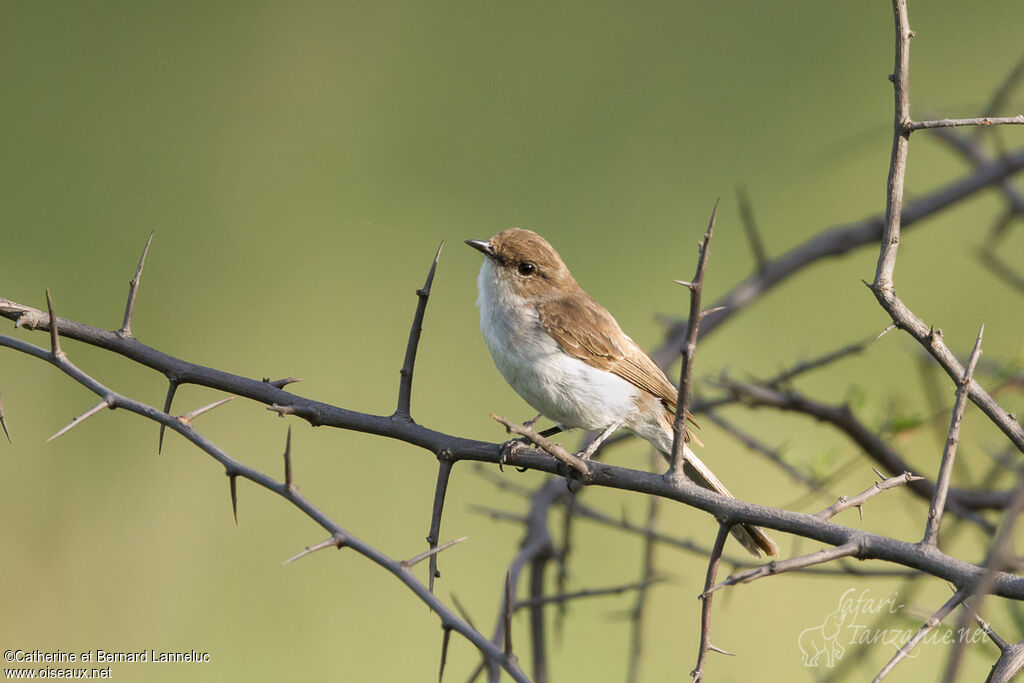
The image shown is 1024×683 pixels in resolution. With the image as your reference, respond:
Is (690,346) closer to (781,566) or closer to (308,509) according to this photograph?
(781,566)

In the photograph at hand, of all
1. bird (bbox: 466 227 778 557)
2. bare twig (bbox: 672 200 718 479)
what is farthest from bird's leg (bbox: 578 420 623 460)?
bare twig (bbox: 672 200 718 479)

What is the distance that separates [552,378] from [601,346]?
172 millimetres

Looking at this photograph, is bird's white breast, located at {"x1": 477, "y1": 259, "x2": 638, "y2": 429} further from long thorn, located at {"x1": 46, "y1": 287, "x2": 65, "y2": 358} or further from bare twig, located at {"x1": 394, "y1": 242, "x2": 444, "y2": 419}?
long thorn, located at {"x1": 46, "y1": 287, "x2": 65, "y2": 358}

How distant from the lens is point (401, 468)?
4.08 metres

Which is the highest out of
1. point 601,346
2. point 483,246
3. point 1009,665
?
point 483,246

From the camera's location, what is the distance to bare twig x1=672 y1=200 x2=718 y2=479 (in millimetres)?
991

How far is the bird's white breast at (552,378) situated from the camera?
225 cm

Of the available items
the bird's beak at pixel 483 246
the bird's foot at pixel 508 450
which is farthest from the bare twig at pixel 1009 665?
the bird's beak at pixel 483 246

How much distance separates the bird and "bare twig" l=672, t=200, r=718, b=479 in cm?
91

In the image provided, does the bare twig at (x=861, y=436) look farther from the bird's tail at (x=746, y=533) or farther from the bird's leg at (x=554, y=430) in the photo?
the bird's leg at (x=554, y=430)

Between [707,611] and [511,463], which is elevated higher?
[511,463]

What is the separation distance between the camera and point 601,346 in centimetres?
234

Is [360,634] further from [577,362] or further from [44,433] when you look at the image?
[577,362]

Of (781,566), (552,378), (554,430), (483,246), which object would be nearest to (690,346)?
(781,566)
